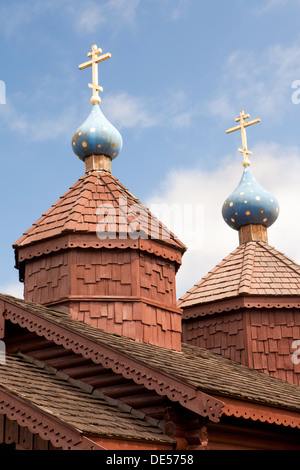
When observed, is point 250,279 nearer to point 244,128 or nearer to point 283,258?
point 283,258

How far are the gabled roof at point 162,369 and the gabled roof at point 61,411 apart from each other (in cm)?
57

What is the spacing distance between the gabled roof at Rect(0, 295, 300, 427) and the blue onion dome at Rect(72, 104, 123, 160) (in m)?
4.57

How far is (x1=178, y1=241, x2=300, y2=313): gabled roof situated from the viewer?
17250 millimetres

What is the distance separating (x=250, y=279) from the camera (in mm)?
17656

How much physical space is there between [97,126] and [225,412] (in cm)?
801

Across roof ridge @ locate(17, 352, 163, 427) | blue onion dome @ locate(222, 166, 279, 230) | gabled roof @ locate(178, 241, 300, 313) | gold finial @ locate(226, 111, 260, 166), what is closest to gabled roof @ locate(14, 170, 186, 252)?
roof ridge @ locate(17, 352, 163, 427)

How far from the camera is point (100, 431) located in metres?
9.10

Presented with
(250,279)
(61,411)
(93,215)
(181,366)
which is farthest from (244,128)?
(61,411)

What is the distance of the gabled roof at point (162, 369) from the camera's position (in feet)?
33.3

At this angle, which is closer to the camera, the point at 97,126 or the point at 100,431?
the point at 100,431

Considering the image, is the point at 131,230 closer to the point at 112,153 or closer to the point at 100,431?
the point at 112,153

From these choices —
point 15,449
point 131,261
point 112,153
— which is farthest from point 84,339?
point 112,153

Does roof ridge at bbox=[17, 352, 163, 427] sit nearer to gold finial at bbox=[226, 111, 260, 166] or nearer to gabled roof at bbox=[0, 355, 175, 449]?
gabled roof at bbox=[0, 355, 175, 449]

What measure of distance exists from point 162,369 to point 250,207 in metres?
9.96
